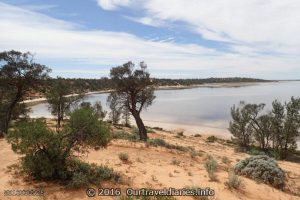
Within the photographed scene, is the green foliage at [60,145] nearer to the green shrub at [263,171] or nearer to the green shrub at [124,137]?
the green shrub at [263,171]

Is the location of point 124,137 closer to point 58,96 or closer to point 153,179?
point 58,96

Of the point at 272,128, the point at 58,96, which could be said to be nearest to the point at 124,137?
the point at 58,96

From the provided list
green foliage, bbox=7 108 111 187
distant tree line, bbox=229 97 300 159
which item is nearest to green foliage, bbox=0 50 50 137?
green foliage, bbox=7 108 111 187

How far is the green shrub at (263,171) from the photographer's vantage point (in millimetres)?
15492

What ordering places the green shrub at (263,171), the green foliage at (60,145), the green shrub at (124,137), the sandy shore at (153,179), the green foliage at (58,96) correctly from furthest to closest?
the green foliage at (58,96)
the green shrub at (124,137)
the green shrub at (263,171)
the green foliage at (60,145)
the sandy shore at (153,179)

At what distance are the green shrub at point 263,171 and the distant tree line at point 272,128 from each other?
20.4 meters

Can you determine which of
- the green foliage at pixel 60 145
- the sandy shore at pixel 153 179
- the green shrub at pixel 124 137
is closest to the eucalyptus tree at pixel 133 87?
the green shrub at pixel 124 137

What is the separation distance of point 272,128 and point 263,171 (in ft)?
85.0

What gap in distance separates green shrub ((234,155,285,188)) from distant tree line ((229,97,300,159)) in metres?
20.4

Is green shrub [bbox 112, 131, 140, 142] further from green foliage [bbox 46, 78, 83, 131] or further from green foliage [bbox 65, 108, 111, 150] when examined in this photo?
green foliage [bbox 65, 108, 111, 150]

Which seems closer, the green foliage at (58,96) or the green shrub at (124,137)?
the green shrub at (124,137)

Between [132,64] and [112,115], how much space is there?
108 ft

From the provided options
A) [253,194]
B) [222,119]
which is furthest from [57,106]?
[222,119]

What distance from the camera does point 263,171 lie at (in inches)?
631
